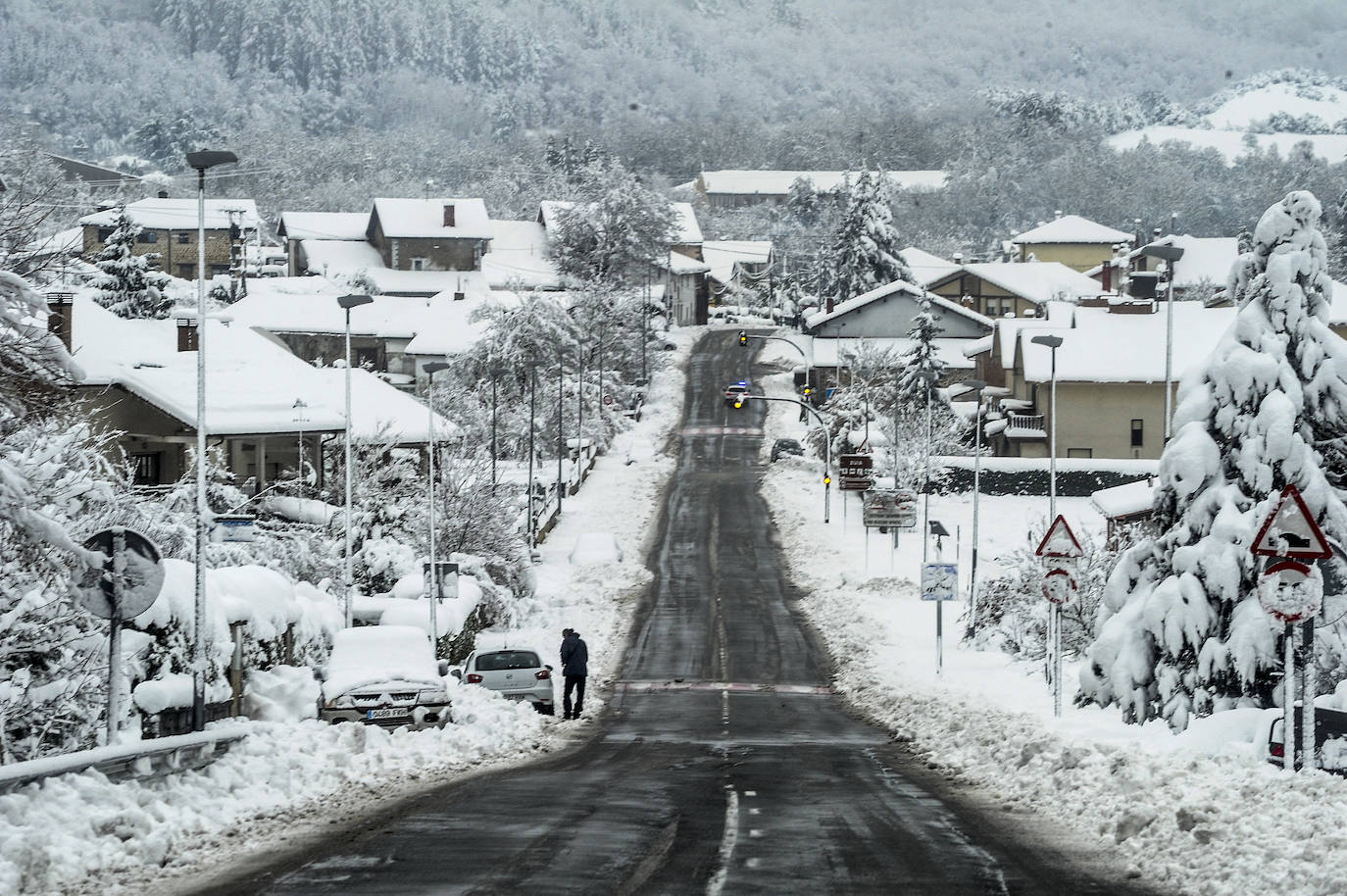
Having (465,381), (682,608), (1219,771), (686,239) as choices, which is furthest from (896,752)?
(686,239)

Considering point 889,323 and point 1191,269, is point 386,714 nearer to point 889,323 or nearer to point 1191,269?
point 889,323

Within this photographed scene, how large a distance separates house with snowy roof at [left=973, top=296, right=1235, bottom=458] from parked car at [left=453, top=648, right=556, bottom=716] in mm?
52794

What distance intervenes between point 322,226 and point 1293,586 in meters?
136

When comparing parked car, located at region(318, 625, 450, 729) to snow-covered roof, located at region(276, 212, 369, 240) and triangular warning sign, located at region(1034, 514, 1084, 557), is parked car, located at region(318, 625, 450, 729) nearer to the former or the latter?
triangular warning sign, located at region(1034, 514, 1084, 557)

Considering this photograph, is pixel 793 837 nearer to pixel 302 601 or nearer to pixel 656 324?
pixel 302 601

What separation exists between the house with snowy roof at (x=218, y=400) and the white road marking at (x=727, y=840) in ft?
96.1

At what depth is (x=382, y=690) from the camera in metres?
23.5

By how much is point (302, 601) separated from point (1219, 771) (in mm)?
18026

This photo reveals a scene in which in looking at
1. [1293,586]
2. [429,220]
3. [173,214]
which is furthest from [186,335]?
[173,214]

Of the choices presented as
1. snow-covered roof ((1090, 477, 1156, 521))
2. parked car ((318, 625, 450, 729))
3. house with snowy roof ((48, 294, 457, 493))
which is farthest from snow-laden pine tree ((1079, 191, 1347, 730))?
house with snowy roof ((48, 294, 457, 493))

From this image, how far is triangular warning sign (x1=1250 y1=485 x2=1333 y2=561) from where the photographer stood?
14.4 m

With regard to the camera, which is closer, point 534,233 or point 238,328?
point 238,328

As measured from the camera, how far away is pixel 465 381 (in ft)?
314


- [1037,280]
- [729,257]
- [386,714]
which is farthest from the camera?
[729,257]
